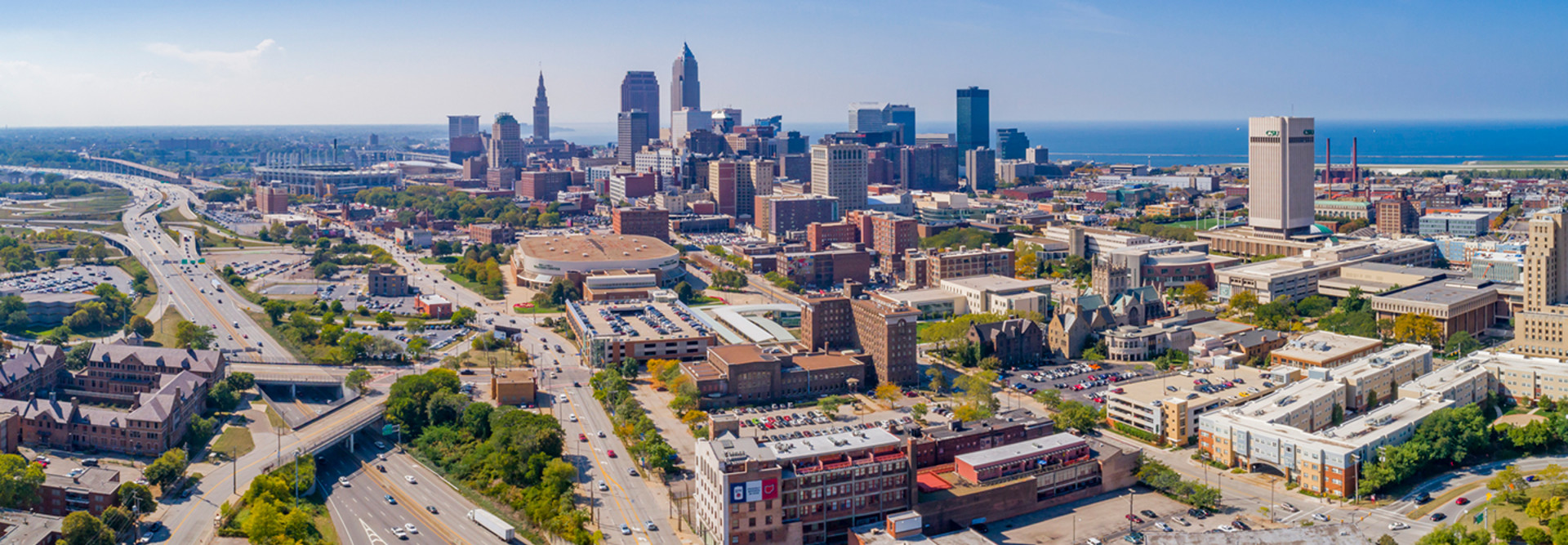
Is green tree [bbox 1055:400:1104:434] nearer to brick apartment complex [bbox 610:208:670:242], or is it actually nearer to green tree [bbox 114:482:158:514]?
green tree [bbox 114:482:158:514]

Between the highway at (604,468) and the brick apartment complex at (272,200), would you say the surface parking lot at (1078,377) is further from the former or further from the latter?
the brick apartment complex at (272,200)

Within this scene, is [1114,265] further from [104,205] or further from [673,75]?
[673,75]

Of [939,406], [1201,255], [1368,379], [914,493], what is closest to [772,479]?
[914,493]

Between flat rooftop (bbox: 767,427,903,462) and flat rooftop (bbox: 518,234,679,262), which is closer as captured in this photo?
flat rooftop (bbox: 767,427,903,462)

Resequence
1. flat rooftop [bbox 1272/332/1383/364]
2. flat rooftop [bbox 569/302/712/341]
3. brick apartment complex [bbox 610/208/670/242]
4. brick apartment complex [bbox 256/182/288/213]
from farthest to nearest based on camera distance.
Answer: brick apartment complex [bbox 256/182/288/213]
brick apartment complex [bbox 610/208/670/242]
flat rooftop [bbox 569/302/712/341]
flat rooftop [bbox 1272/332/1383/364]

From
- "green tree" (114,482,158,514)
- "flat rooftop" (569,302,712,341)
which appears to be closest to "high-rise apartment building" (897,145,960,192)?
"flat rooftop" (569,302,712,341)
